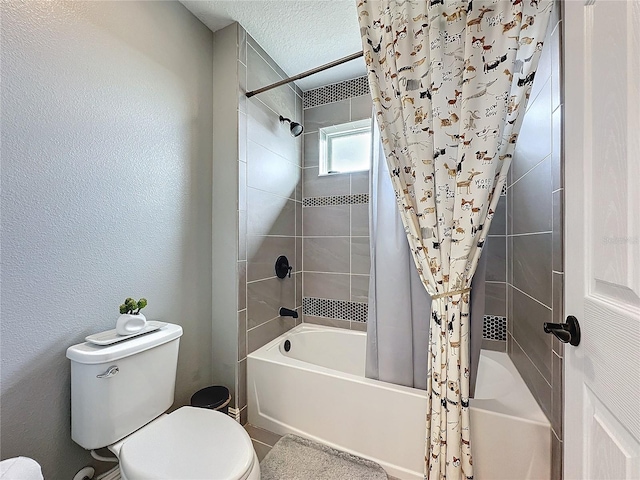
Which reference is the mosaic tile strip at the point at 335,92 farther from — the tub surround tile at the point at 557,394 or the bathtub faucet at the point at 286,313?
the tub surround tile at the point at 557,394

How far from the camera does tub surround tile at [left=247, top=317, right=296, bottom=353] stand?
1.68m

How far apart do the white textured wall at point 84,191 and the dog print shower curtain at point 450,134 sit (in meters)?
1.12

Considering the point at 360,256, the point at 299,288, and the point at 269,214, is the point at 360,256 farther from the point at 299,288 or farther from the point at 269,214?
the point at 269,214

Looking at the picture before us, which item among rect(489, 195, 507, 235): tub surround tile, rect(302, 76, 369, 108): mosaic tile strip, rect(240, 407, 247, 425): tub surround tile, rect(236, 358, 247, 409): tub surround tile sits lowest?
rect(240, 407, 247, 425): tub surround tile

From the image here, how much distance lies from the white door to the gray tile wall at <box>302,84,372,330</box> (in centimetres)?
143

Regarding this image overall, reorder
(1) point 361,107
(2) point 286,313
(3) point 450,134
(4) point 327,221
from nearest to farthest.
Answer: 1. (3) point 450,134
2. (2) point 286,313
3. (1) point 361,107
4. (4) point 327,221

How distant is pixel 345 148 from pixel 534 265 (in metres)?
1.61

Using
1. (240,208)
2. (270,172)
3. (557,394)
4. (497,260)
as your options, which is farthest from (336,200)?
(557,394)

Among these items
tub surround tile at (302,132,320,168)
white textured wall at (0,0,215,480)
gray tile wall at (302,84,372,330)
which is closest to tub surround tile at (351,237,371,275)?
gray tile wall at (302,84,372,330)

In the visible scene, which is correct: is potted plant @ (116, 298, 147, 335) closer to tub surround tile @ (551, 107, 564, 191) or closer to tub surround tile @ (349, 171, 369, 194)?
tub surround tile @ (349, 171, 369, 194)

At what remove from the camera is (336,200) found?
2.15 metres

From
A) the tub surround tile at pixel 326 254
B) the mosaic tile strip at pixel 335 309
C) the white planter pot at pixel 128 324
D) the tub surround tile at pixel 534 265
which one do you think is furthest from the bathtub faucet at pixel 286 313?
the tub surround tile at pixel 534 265

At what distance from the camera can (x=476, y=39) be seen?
3.30 feet

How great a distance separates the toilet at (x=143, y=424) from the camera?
873 mm
